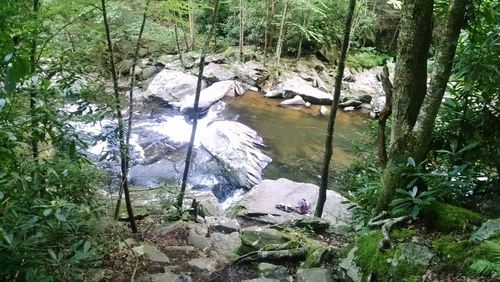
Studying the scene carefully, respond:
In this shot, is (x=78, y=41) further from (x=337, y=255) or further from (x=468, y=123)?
(x=468, y=123)

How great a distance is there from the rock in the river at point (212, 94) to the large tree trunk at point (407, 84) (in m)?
9.78

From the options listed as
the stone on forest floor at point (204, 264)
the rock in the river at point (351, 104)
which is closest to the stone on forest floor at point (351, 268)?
the stone on forest floor at point (204, 264)

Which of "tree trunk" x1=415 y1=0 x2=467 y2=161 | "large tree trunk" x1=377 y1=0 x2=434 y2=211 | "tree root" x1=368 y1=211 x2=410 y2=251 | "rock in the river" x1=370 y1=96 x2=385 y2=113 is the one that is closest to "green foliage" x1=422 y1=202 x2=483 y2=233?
"tree root" x1=368 y1=211 x2=410 y2=251

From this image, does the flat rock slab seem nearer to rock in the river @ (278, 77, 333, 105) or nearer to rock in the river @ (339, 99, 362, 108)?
rock in the river @ (278, 77, 333, 105)

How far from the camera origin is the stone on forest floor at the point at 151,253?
14.1ft

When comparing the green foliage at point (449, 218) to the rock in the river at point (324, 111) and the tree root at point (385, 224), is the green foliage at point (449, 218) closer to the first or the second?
the tree root at point (385, 224)

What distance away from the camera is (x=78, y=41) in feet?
14.2

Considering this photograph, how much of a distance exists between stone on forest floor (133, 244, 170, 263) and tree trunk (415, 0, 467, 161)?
9.34ft

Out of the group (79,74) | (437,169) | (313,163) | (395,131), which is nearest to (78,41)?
(79,74)

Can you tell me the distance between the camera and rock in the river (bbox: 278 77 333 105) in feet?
48.9

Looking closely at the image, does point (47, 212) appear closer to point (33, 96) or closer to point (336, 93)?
point (33, 96)

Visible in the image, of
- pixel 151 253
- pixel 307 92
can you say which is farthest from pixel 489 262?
pixel 307 92

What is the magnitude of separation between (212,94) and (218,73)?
2.11 meters

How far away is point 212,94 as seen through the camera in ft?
45.7
